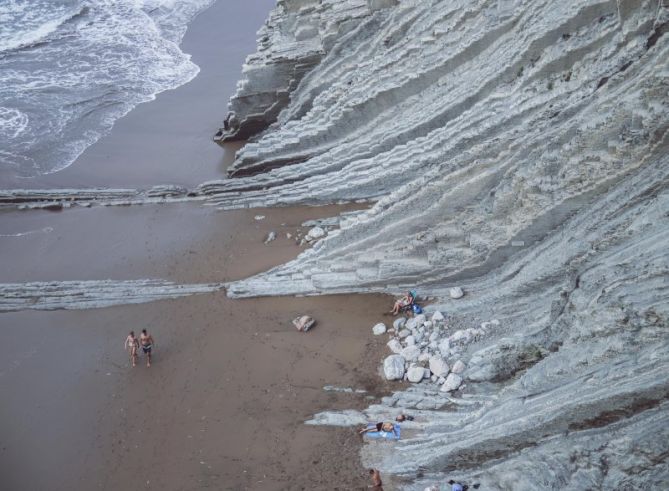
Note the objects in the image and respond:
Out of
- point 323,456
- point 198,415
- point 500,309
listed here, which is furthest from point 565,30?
point 198,415

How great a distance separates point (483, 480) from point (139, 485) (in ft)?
21.0

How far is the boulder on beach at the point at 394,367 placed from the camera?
1388 cm

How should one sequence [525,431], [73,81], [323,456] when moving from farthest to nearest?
[73,81], [323,456], [525,431]

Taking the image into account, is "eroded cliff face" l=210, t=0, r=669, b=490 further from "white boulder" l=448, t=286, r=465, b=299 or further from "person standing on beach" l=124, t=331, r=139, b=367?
"person standing on beach" l=124, t=331, r=139, b=367

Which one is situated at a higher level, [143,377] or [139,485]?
[143,377]

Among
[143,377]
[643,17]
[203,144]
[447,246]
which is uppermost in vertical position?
[203,144]

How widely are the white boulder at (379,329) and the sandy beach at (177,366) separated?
18cm

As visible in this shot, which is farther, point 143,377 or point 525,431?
point 143,377

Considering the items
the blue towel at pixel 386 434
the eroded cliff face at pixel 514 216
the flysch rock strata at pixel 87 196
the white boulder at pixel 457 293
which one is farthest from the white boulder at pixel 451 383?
the flysch rock strata at pixel 87 196

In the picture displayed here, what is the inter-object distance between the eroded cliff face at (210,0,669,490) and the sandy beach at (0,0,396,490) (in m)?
0.95

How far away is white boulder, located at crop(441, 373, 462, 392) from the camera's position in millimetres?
13141

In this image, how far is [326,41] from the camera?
22.3 meters

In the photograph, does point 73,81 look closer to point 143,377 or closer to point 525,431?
point 143,377

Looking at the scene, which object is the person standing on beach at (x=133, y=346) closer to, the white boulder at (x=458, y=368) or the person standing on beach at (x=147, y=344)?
the person standing on beach at (x=147, y=344)
